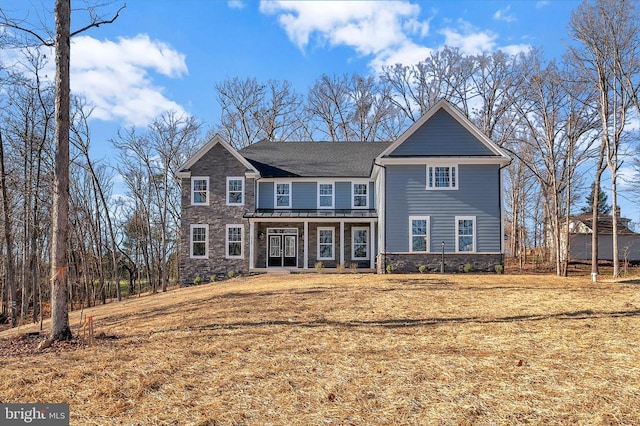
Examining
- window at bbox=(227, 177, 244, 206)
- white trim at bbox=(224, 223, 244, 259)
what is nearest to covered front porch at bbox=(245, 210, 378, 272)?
white trim at bbox=(224, 223, 244, 259)

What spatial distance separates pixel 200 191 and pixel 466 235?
521 inches

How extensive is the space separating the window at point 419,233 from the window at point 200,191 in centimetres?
1049

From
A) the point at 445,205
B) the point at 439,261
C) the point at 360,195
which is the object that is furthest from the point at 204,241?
the point at 445,205

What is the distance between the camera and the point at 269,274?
2159 centimetres

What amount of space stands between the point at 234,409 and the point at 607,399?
3.76 m

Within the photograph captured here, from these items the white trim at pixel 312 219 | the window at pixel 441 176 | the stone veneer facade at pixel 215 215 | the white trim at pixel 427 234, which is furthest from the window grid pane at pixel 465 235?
the stone veneer facade at pixel 215 215

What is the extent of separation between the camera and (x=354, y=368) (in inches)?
221

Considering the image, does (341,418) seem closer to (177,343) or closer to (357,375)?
(357,375)

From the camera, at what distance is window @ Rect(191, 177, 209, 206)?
890 inches

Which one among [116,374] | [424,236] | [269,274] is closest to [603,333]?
[116,374]

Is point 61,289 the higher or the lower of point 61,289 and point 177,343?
the higher

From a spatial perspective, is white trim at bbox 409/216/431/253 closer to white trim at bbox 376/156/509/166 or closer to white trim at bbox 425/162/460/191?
white trim at bbox 425/162/460/191

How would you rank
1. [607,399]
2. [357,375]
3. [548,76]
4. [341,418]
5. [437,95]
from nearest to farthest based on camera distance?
[341,418] < [607,399] < [357,375] < [548,76] < [437,95]

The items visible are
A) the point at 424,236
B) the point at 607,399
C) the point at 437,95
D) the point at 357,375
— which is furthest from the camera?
the point at 437,95
